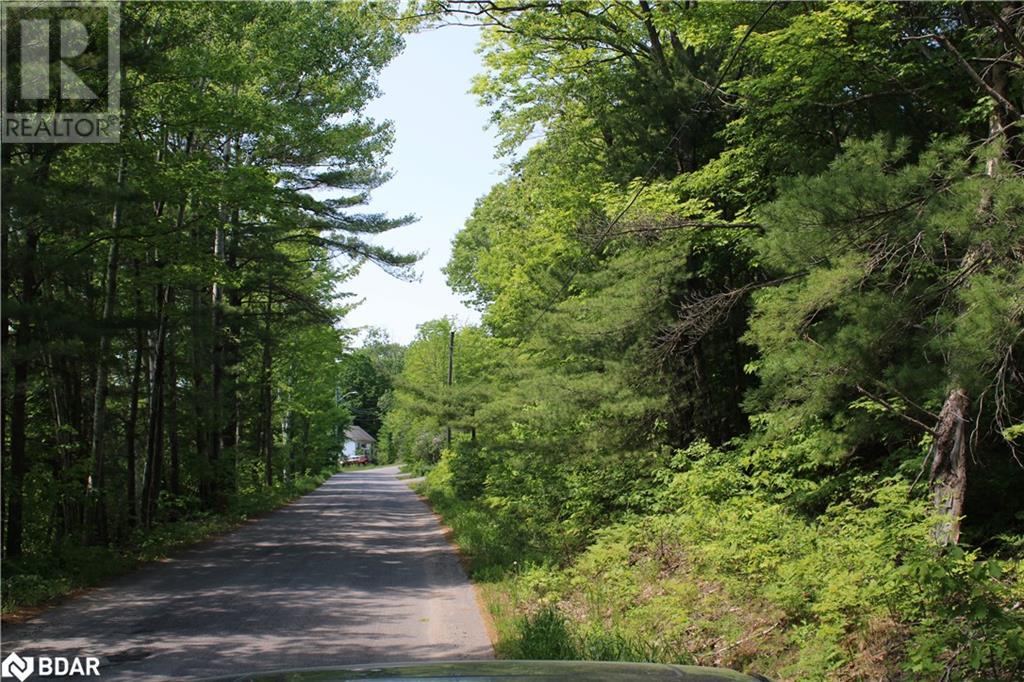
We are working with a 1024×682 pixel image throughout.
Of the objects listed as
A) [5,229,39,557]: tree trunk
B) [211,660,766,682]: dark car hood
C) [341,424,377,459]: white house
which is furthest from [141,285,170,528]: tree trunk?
[341,424,377,459]: white house

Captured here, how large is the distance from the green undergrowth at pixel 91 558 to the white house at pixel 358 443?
110624 mm

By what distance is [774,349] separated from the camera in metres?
9.98

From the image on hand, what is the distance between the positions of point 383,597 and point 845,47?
9.85 m

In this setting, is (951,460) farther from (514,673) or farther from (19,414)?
(19,414)

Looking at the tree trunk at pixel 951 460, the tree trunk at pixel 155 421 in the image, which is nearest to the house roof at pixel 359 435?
the tree trunk at pixel 155 421

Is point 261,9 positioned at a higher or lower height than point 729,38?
higher

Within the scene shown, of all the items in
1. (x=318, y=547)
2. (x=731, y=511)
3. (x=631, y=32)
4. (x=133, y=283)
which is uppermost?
(x=631, y=32)

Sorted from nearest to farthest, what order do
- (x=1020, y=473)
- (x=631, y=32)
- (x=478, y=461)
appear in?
1. (x=1020, y=473)
2. (x=631, y=32)
3. (x=478, y=461)

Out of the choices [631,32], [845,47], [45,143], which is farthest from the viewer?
[631,32]

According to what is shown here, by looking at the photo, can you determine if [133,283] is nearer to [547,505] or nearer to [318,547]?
[318,547]

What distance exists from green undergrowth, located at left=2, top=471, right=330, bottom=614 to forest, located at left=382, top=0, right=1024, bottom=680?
252 inches

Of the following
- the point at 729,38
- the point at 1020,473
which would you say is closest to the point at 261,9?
the point at 729,38

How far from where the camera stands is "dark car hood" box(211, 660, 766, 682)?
2.57 m

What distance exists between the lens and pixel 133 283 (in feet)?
61.8
